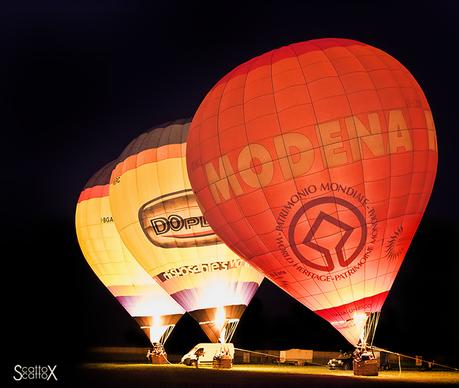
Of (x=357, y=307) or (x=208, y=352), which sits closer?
(x=357, y=307)

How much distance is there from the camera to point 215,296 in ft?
67.1

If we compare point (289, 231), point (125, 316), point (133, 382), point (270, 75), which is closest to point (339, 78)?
point (270, 75)

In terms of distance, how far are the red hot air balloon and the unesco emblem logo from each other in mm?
21

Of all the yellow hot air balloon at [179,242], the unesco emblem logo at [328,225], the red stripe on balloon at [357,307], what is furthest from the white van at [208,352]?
the unesco emblem logo at [328,225]

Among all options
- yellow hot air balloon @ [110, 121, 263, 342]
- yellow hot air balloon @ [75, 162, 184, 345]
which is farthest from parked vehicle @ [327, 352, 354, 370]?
yellow hot air balloon @ [75, 162, 184, 345]

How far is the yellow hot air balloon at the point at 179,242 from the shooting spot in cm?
2048

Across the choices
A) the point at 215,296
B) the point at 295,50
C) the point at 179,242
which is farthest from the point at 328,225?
the point at 179,242

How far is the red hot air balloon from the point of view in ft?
48.3

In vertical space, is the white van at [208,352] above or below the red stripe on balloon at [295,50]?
below

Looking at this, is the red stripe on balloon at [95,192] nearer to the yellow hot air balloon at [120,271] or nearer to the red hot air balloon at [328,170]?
the yellow hot air balloon at [120,271]

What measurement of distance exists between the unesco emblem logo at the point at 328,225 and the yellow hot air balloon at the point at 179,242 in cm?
577

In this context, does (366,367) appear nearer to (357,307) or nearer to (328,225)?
(357,307)

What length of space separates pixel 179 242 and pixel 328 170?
23.8ft

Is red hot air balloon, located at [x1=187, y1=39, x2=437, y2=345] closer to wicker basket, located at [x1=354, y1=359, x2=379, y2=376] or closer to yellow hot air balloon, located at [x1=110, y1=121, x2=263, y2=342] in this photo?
wicker basket, located at [x1=354, y1=359, x2=379, y2=376]
